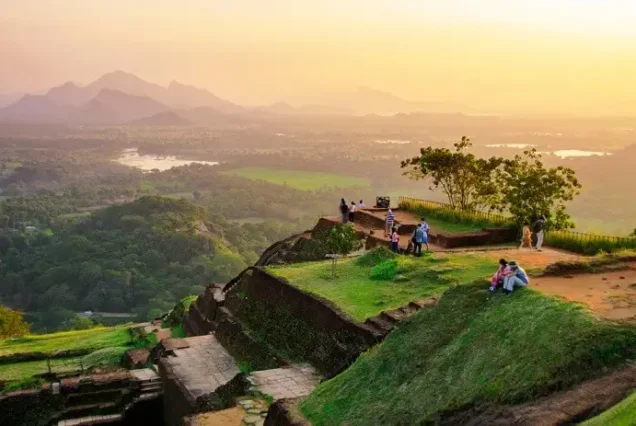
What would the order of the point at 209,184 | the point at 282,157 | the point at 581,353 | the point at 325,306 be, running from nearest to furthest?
1. the point at 581,353
2. the point at 325,306
3. the point at 209,184
4. the point at 282,157

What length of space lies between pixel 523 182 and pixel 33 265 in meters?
59.5

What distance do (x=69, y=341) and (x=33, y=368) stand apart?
3868mm

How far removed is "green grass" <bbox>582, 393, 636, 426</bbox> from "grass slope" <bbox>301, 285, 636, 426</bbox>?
1242 mm

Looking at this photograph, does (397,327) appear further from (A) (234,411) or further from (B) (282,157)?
(B) (282,157)

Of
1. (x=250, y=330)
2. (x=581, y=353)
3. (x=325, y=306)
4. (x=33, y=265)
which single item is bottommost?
(x=33, y=265)

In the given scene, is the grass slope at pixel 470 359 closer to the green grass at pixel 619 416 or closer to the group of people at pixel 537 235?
the green grass at pixel 619 416

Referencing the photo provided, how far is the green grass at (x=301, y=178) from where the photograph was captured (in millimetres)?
128500

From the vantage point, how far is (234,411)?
34.6 ft

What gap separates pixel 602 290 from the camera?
9797mm

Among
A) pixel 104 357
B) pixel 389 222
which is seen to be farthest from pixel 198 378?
pixel 389 222

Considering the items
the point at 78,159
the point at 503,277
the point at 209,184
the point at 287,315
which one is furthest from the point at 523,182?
the point at 78,159

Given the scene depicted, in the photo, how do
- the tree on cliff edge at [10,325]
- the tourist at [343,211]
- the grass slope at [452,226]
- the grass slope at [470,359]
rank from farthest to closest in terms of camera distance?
1. the tree on cliff edge at [10,325]
2. the tourist at [343,211]
3. the grass slope at [452,226]
4. the grass slope at [470,359]

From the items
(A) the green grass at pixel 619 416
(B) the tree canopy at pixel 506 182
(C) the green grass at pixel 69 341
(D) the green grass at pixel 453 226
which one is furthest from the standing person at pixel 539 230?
(C) the green grass at pixel 69 341

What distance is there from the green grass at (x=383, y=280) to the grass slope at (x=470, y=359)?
2.47m
